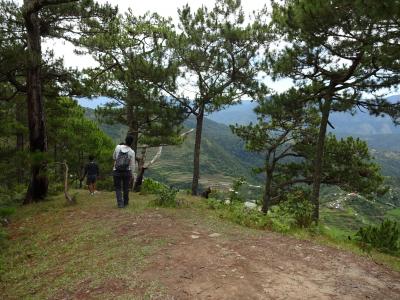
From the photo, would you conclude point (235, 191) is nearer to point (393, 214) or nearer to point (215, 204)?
point (215, 204)

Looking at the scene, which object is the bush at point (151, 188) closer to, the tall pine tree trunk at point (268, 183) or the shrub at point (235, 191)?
the shrub at point (235, 191)

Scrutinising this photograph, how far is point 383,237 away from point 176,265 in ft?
30.3

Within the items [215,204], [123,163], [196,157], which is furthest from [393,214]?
[123,163]

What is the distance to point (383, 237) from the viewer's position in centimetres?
1261

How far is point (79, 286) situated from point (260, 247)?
3620 millimetres

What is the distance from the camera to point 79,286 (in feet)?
19.5

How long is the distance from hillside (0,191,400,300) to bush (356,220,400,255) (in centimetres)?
510

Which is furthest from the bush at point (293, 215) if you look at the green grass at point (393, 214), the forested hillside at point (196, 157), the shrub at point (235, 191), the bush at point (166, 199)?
the green grass at point (393, 214)

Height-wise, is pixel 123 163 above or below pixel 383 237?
above

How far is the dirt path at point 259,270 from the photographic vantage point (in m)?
5.42

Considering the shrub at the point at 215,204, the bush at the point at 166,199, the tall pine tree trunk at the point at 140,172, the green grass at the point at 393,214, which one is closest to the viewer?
the bush at the point at 166,199

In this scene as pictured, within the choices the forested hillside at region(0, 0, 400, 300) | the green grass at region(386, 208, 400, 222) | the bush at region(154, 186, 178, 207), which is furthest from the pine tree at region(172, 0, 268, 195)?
the green grass at region(386, 208, 400, 222)

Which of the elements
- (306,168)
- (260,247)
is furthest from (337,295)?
(306,168)

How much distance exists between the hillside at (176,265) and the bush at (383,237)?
5.10 m
